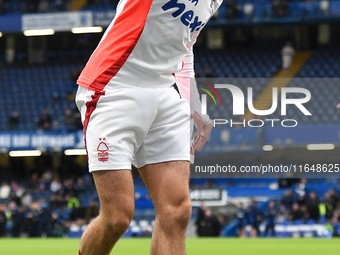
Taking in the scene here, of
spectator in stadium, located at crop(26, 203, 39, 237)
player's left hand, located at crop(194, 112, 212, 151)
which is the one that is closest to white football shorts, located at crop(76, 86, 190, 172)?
player's left hand, located at crop(194, 112, 212, 151)

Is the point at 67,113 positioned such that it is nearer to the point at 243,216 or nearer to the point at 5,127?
the point at 5,127

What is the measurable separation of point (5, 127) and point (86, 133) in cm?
1918

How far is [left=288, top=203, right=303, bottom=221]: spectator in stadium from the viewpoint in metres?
16.1

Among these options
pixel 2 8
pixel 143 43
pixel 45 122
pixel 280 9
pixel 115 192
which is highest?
pixel 2 8

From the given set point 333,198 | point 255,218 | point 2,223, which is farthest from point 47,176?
point 333,198

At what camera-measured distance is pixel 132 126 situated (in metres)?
3.08

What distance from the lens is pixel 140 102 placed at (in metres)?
3.12

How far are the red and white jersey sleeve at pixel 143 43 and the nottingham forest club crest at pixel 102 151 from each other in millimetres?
279

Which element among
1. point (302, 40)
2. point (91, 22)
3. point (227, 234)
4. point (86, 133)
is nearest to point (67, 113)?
point (91, 22)

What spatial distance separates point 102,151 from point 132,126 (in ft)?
0.63

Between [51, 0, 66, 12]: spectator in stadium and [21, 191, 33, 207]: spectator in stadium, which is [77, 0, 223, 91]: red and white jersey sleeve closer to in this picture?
[21, 191, 33, 207]: spectator in stadium

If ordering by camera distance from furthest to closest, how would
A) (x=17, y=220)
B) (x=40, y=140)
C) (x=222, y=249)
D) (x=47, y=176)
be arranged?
1. (x=47, y=176)
2. (x=40, y=140)
3. (x=17, y=220)
4. (x=222, y=249)

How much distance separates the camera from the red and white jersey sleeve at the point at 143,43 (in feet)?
10.2

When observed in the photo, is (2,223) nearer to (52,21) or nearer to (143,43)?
(52,21)
